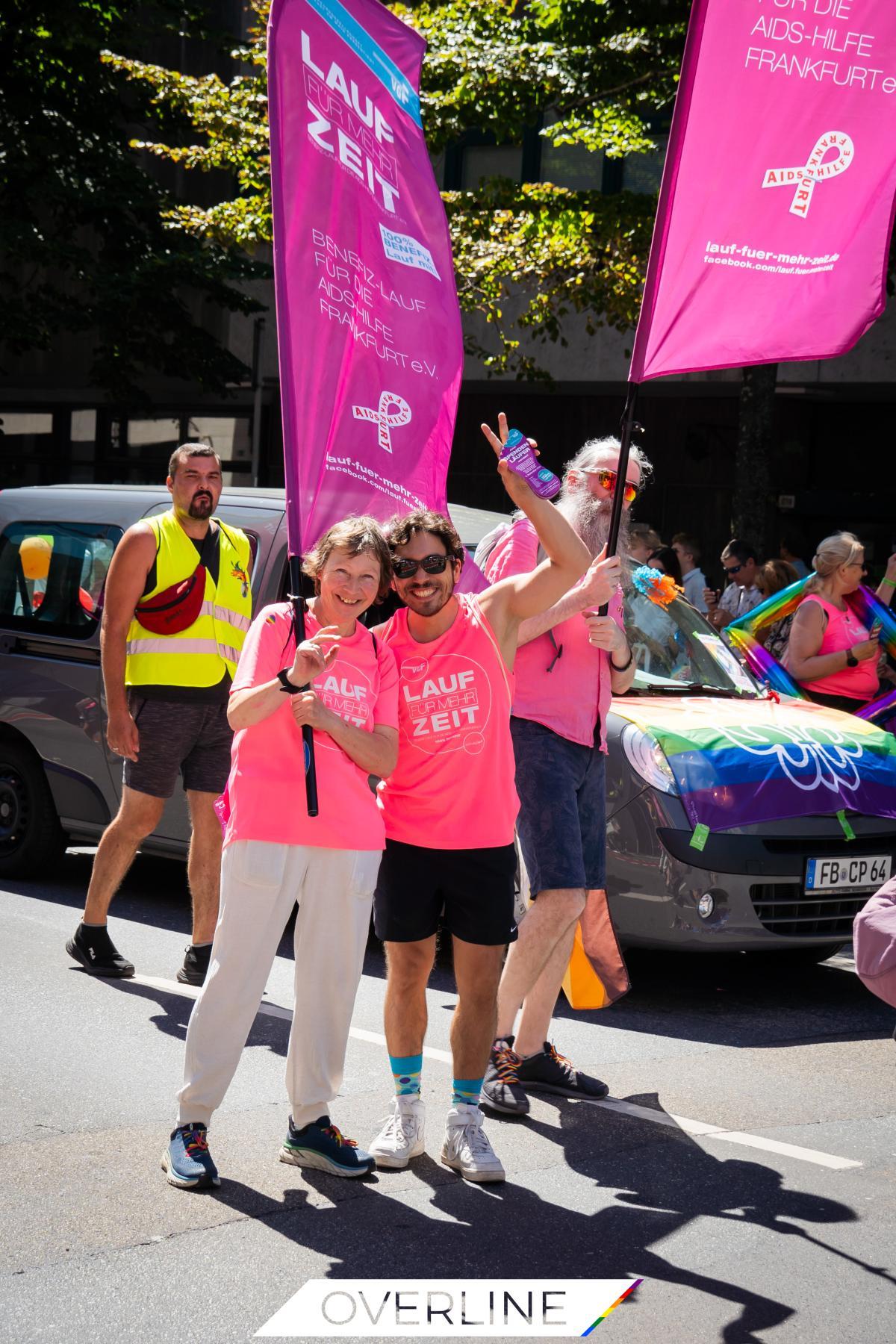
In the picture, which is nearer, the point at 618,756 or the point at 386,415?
the point at 386,415

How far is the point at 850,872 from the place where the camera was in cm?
691

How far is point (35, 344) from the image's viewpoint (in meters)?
21.0

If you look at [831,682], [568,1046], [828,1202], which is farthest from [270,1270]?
[831,682]

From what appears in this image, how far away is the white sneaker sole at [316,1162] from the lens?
15.1ft

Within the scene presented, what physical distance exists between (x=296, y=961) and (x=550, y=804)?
1256 millimetres

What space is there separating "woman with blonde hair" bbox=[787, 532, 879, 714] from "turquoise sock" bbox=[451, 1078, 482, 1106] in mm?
4501

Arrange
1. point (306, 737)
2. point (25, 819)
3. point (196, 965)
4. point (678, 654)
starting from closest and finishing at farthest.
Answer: point (306, 737), point (196, 965), point (678, 654), point (25, 819)

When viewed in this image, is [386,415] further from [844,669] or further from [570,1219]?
[844,669]

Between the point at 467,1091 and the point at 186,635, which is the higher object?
the point at 186,635

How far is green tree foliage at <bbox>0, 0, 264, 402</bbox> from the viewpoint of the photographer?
789 inches

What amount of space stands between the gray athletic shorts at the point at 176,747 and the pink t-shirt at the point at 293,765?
7.17 feet

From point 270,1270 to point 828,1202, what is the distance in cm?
160

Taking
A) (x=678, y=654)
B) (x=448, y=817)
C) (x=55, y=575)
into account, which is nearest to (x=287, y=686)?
(x=448, y=817)

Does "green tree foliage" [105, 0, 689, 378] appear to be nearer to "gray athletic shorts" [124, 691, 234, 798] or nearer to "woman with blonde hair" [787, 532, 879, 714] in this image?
"woman with blonde hair" [787, 532, 879, 714]
